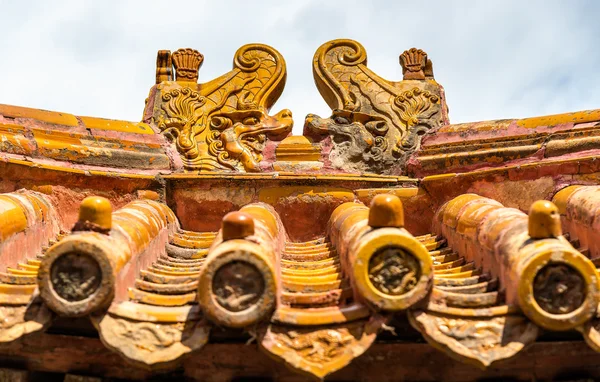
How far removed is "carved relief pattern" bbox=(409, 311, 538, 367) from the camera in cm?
246

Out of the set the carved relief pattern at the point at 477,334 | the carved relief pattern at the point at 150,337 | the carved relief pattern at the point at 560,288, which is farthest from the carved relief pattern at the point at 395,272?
the carved relief pattern at the point at 150,337

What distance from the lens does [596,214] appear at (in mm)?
3252

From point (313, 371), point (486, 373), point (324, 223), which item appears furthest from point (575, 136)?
point (313, 371)

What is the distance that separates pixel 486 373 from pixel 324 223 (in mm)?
2029

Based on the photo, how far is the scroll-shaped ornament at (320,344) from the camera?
2.46m

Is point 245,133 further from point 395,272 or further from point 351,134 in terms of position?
point 395,272

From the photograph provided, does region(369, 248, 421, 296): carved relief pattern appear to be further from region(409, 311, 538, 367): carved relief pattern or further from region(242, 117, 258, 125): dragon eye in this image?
region(242, 117, 258, 125): dragon eye

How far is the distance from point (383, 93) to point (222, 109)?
1445 mm

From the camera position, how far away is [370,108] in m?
5.39

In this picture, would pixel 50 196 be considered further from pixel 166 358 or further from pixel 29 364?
pixel 166 358

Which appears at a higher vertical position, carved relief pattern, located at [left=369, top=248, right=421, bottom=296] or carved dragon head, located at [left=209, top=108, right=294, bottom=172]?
carved dragon head, located at [left=209, top=108, right=294, bottom=172]

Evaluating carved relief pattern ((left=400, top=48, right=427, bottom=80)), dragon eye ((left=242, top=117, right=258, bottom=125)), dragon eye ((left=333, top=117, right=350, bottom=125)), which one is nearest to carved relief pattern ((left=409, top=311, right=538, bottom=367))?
dragon eye ((left=333, top=117, right=350, bottom=125))

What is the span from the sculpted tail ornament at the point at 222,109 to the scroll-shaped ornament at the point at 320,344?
8.50ft

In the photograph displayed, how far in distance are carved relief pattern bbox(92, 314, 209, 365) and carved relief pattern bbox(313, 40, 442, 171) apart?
283 cm
